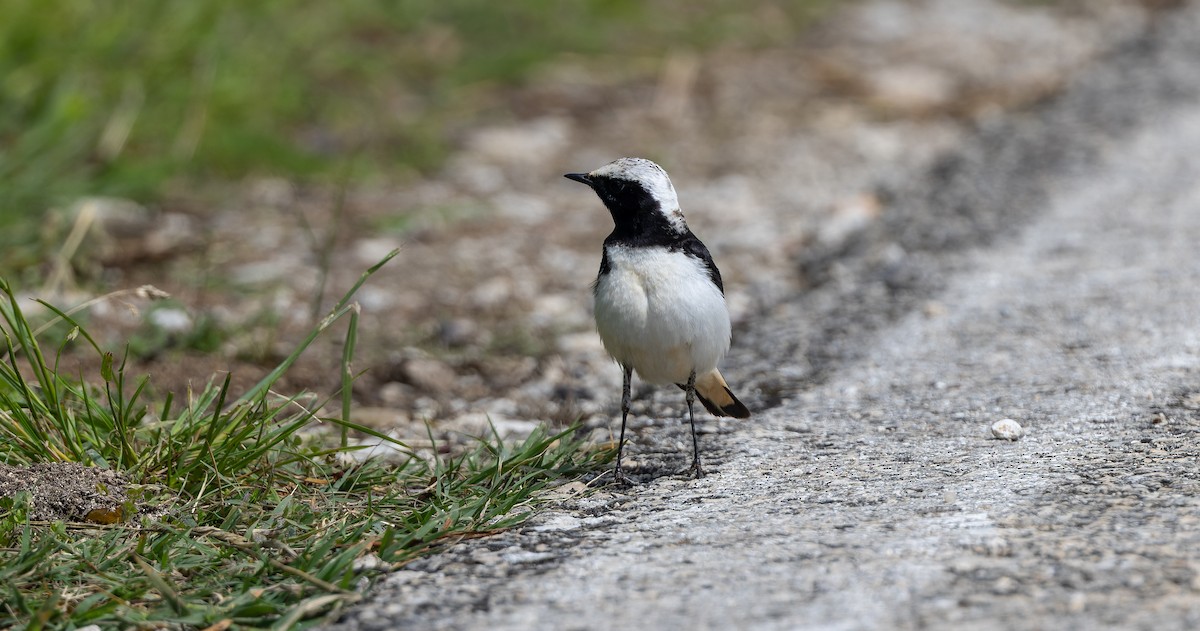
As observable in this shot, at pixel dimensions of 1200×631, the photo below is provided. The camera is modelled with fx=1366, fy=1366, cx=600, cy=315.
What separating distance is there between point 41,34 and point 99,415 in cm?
387

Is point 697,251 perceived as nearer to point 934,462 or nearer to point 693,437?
point 693,437

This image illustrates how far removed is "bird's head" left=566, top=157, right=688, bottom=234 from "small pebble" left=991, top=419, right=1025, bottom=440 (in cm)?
A: 110

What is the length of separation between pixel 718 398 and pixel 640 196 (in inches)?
28.1

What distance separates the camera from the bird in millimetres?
3881

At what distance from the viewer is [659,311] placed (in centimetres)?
386

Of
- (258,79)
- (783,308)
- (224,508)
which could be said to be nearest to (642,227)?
(224,508)

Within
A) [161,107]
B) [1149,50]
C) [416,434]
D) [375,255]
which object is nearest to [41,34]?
[161,107]

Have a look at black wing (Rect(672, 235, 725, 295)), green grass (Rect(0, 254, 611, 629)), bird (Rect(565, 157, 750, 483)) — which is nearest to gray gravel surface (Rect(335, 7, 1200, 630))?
green grass (Rect(0, 254, 611, 629))

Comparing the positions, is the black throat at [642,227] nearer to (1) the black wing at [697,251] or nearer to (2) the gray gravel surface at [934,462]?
(1) the black wing at [697,251]

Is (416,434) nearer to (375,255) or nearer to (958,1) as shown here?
→ (375,255)

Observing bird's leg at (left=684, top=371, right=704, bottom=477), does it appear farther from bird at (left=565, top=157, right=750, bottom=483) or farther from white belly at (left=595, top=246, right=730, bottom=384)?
white belly at (left=595, top=246, right=730, bottom=384)

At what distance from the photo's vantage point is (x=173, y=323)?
537 cm

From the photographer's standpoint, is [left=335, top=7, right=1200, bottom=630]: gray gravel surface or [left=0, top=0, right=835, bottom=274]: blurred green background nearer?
[left=335, top=7, right=1200, bottom=630]: gray gravel surface

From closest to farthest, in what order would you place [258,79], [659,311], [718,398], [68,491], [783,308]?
[68,491] → [659,311] → [718,398] → [783,308] → [258,79]
